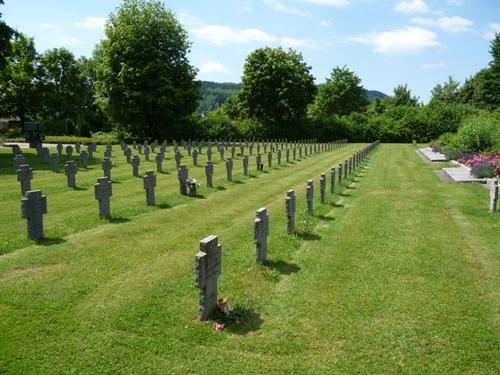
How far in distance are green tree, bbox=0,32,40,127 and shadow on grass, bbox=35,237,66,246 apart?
170 ft

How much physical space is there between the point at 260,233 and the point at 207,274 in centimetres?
212

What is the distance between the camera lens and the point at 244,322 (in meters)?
5.94

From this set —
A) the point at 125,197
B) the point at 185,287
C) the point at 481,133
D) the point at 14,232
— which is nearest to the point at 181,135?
the point at 481,133

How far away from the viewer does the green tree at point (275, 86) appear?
218ft

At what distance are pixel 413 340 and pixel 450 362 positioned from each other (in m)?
0.53

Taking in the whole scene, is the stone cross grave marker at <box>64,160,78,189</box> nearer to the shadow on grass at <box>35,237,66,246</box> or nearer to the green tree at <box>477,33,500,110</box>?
the shadow on grass at <box>35,237,66,246</box>

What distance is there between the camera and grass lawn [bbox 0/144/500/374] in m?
5.09

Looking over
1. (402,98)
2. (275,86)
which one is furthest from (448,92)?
(275,86)

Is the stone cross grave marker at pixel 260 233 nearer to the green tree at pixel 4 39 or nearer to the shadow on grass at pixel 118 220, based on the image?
the shadow on grass at pixel 118 220

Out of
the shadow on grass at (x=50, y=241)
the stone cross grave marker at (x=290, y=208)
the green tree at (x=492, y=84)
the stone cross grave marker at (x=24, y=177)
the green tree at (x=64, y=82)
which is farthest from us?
the green tree at (x=492, y=84)

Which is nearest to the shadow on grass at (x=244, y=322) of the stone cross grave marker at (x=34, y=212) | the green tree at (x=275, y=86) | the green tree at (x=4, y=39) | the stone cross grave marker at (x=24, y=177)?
the stone cross grave marker at (x=34, y=212)

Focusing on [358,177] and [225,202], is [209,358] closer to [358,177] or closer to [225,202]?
[225,202]

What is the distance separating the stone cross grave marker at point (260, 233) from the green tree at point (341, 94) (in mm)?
88950

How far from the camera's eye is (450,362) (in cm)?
506
